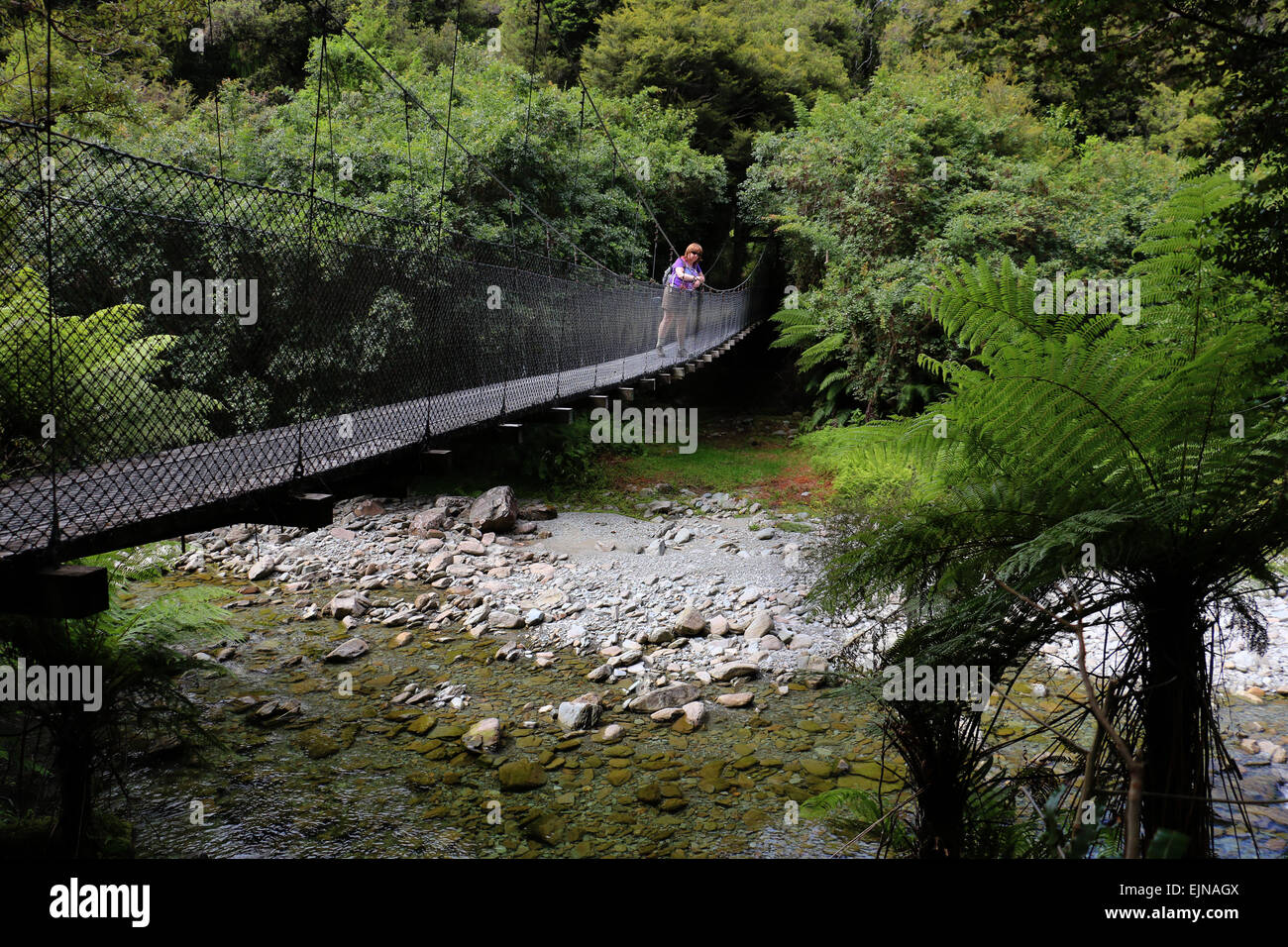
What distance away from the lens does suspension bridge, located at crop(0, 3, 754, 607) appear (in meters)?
1.98

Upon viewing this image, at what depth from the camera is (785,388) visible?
11.4 m

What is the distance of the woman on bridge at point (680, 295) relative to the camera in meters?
6.93

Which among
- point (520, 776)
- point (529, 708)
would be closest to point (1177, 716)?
point (520, 776)

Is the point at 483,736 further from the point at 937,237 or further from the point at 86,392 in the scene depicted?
the point at 937,237

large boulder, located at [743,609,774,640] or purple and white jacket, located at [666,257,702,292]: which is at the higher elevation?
purple and white jacket, located at [666,257,702,292]

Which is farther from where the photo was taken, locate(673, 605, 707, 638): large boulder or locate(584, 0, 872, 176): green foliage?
locate(584, 0, 872, 176): green foliage

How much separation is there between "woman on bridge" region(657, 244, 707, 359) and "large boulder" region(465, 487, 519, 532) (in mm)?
1850

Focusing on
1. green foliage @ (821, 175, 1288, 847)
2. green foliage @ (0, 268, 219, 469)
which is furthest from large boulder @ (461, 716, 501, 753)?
green foliage @ (821, 175, 1288, 847)

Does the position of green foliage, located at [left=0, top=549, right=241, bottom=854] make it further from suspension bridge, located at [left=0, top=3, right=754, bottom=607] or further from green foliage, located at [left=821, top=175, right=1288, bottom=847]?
green foliage, located at [left=821, top=175, right=1288, bottom=847]

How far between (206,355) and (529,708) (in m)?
2.14

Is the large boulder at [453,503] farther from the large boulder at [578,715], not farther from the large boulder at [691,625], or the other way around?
the large boulder at [578,715]

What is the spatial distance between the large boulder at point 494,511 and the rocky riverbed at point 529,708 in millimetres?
221

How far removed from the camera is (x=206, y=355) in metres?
3.12
